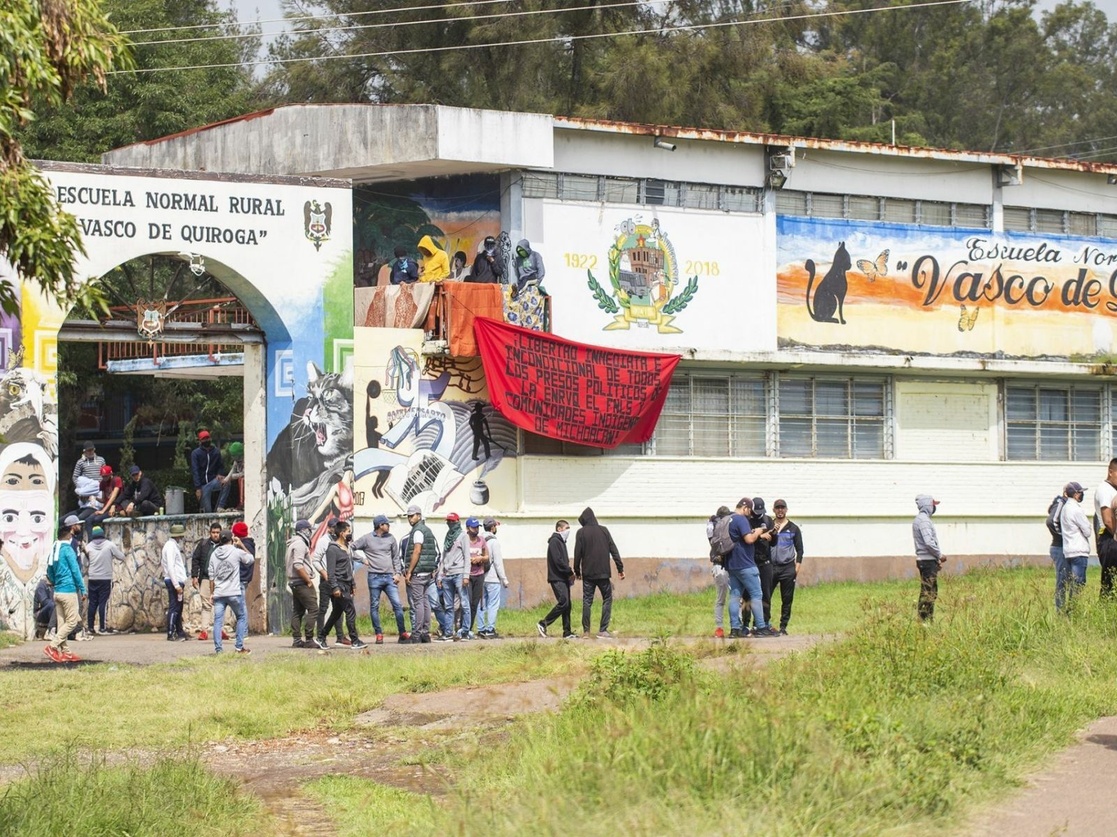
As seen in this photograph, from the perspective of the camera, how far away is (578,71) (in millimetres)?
40938

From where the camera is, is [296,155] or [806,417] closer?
[296,155]

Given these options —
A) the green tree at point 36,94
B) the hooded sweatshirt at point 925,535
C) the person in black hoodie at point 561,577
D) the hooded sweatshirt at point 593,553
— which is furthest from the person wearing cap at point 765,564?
the green tree at point 36,94

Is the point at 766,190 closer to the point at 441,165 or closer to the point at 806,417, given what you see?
the point at 806,417

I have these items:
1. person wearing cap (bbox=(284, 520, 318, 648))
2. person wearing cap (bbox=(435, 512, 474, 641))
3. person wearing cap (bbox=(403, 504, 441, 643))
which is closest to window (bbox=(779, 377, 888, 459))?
person wearing cap (bbox=(435, 512, 474, 641))

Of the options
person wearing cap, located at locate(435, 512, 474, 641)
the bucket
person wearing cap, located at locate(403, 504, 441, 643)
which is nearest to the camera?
person wearing cap, located at locate(403, 504, 441, 643)

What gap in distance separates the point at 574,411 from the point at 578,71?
55.4 ft

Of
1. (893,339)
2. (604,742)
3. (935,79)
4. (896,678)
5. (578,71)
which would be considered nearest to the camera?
(604,742)

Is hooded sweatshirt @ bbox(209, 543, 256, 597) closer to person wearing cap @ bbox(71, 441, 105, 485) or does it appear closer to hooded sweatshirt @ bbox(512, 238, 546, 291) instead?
person wearing cap @ bbox(71, 441, 105, 485)

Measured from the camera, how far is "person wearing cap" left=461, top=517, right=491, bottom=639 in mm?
21953

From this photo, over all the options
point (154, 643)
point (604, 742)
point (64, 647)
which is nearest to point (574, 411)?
point (154, 643)

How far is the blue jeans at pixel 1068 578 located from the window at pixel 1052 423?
11928 mm

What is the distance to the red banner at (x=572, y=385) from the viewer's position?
25.4 meters

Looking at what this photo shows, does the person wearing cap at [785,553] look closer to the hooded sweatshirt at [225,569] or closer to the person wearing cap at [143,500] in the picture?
the hooded sweatshirt at [225,569]

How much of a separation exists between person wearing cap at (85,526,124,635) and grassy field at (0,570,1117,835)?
4.39 meters
